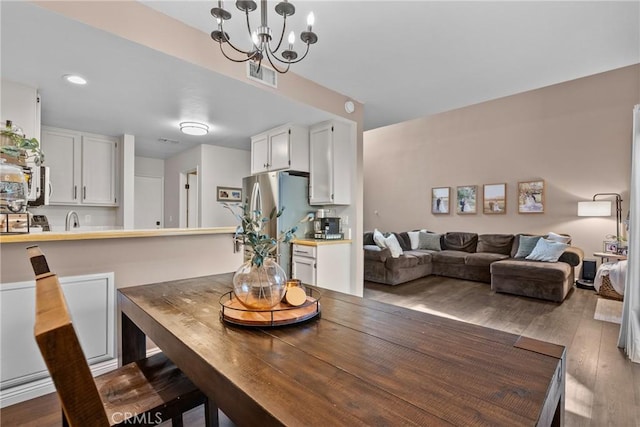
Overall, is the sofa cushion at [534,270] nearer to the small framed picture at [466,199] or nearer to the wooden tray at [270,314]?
the small framed picture at [466,199]

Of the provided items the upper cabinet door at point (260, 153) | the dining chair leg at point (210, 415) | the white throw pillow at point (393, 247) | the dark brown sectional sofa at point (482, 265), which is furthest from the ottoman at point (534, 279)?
the dining chair leg at point (210, 415)

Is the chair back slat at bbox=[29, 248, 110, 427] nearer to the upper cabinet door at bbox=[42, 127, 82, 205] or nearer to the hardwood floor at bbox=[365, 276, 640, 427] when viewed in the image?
the hardwood floor at bbox=[365, 276, 640, 427]

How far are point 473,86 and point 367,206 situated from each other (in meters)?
5.83

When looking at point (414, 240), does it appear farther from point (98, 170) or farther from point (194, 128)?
point (98, 170)

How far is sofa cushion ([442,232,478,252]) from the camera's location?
6.34 meters

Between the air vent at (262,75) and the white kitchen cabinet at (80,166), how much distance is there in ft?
8.90

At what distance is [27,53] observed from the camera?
2035 millimetres

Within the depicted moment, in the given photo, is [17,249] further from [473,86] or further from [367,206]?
[367,206]

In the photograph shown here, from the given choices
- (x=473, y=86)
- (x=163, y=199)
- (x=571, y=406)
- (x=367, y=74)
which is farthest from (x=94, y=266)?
(x=163, y=199)

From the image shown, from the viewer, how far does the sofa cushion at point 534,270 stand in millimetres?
4074

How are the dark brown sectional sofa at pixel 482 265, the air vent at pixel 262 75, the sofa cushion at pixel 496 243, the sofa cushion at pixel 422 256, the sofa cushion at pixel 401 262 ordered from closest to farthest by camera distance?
1. the air vent at pixel 262 75
2. the dark brown sectional sofa at pixel 482 265
3. the sofa cushion at pixel 401 262
4. the sofa cushion at pixel 422 256
5. the sofa cushion at pixel 496 243

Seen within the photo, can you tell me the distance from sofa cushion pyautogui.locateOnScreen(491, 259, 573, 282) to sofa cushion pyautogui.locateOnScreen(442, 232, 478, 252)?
5.53 ft

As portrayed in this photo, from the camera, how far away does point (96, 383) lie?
3.63 feet

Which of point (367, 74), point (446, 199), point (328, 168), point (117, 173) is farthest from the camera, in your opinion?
point (446, 199)
